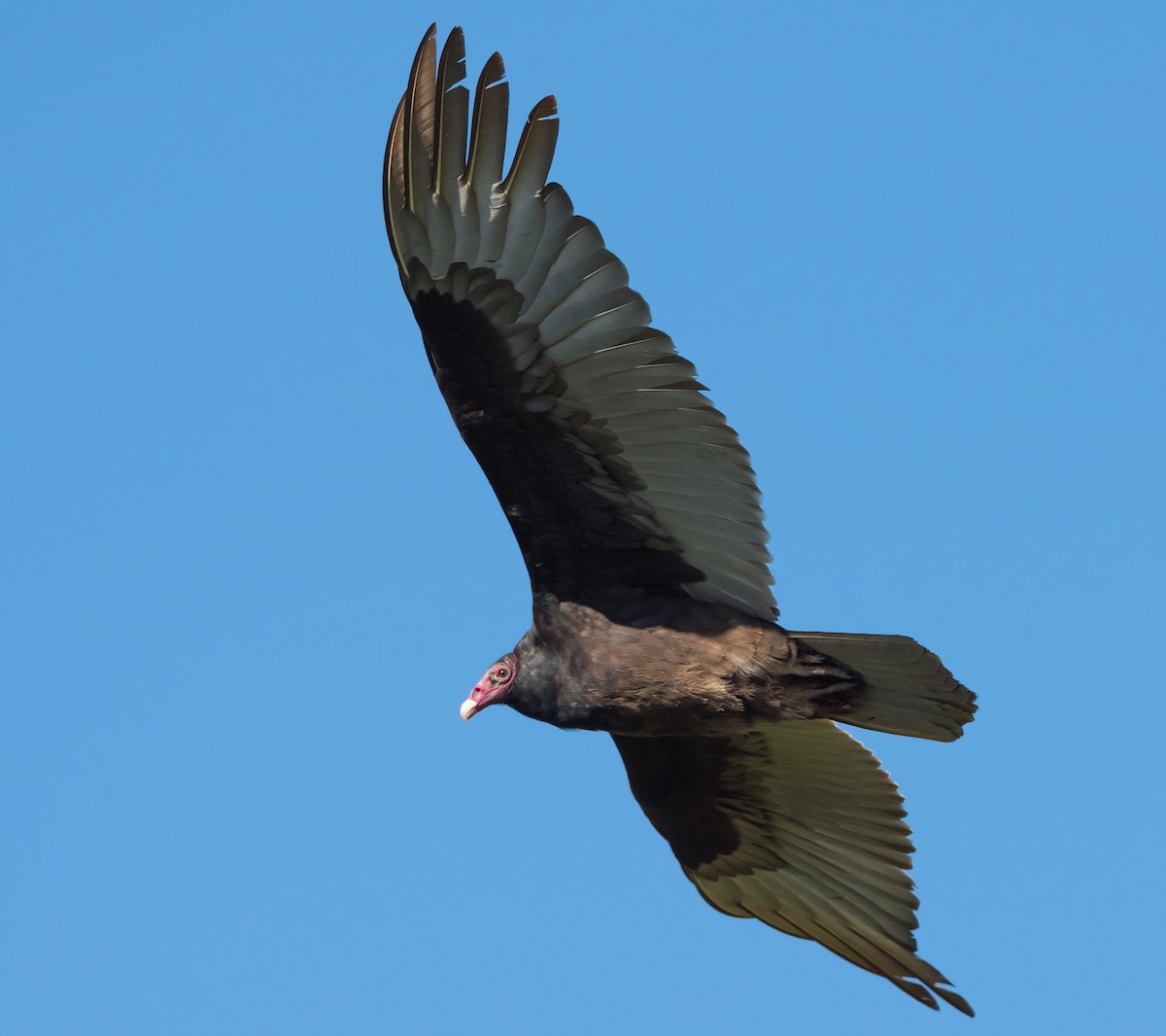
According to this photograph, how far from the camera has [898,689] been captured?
6094 mm

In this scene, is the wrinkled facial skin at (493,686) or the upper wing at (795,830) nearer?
the wrinkled facial skin at (493,686)

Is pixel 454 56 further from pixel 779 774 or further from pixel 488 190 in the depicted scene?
pixel 779 774

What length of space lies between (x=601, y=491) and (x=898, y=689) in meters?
1.27

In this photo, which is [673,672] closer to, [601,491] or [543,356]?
[601,491]

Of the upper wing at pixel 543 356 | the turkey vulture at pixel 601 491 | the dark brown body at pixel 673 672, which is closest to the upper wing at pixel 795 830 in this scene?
the turkey vulture at pixel 601 491

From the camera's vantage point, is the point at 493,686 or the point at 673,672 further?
the point at 493,686

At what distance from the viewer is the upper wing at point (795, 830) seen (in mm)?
7078

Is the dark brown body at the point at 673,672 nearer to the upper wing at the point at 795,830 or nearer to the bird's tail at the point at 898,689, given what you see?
the bird's tail at the point at 898,689

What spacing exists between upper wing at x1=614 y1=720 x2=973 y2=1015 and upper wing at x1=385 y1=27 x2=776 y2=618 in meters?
1.15

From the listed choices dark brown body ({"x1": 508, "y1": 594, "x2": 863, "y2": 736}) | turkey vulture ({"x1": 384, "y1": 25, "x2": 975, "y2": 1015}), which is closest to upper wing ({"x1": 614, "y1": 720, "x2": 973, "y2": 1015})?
turkey vulture ({"x1": 384, "y1": 25, "x2": 975, "y2": 1015})

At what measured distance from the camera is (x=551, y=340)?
5.93 metres

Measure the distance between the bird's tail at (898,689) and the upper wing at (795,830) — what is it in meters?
0.83

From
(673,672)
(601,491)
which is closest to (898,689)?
(673,672)

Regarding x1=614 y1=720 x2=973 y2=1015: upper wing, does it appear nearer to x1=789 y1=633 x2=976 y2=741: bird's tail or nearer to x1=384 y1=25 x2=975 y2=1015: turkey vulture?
x1=384 y1=25 x2=975 y2=1015: turkey vulture
